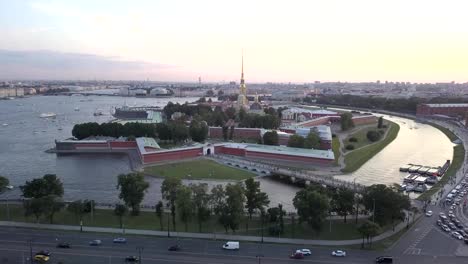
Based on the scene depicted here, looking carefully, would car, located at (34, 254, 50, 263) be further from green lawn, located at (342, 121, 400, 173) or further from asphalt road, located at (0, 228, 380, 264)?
green lawn, located at (342, 121, 400, 173)

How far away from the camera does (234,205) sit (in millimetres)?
10938

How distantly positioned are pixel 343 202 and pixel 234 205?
2.92 meters

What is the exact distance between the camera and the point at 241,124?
31.9 m

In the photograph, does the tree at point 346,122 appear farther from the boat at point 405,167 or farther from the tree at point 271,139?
the boat at point 405,167

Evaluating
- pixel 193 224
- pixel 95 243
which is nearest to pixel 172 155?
pixel 193 224

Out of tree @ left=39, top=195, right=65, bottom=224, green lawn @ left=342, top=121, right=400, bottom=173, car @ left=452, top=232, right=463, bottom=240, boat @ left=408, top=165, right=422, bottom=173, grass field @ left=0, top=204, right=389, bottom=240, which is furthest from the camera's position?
green lawn @ left=342, top=121, right=400, bottom=173

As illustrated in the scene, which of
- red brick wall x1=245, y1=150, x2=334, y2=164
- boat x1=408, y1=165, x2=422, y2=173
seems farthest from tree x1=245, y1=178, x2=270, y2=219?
boat x1=408, y1=165, x2=422, y2=173

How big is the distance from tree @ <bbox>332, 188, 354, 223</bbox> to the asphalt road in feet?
5.53

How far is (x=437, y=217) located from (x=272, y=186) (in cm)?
642

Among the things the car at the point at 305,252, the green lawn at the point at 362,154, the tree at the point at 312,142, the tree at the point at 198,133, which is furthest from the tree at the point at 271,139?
the car at the point at 305,252

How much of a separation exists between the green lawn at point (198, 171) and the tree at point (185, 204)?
21.0 feet

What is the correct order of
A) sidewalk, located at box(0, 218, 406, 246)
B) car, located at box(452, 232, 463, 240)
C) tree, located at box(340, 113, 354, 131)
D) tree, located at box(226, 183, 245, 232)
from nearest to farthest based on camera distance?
sidewalk, located at box(0, 218, 406, 246), car, located at box(452, 232, 463, 240), tree, located at box(226, 183, 245, 232), tree, located at box(340, 113, 354, 131)

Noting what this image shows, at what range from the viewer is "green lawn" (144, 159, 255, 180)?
59.4ft

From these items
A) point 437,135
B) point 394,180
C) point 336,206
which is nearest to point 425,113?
point 437,135
